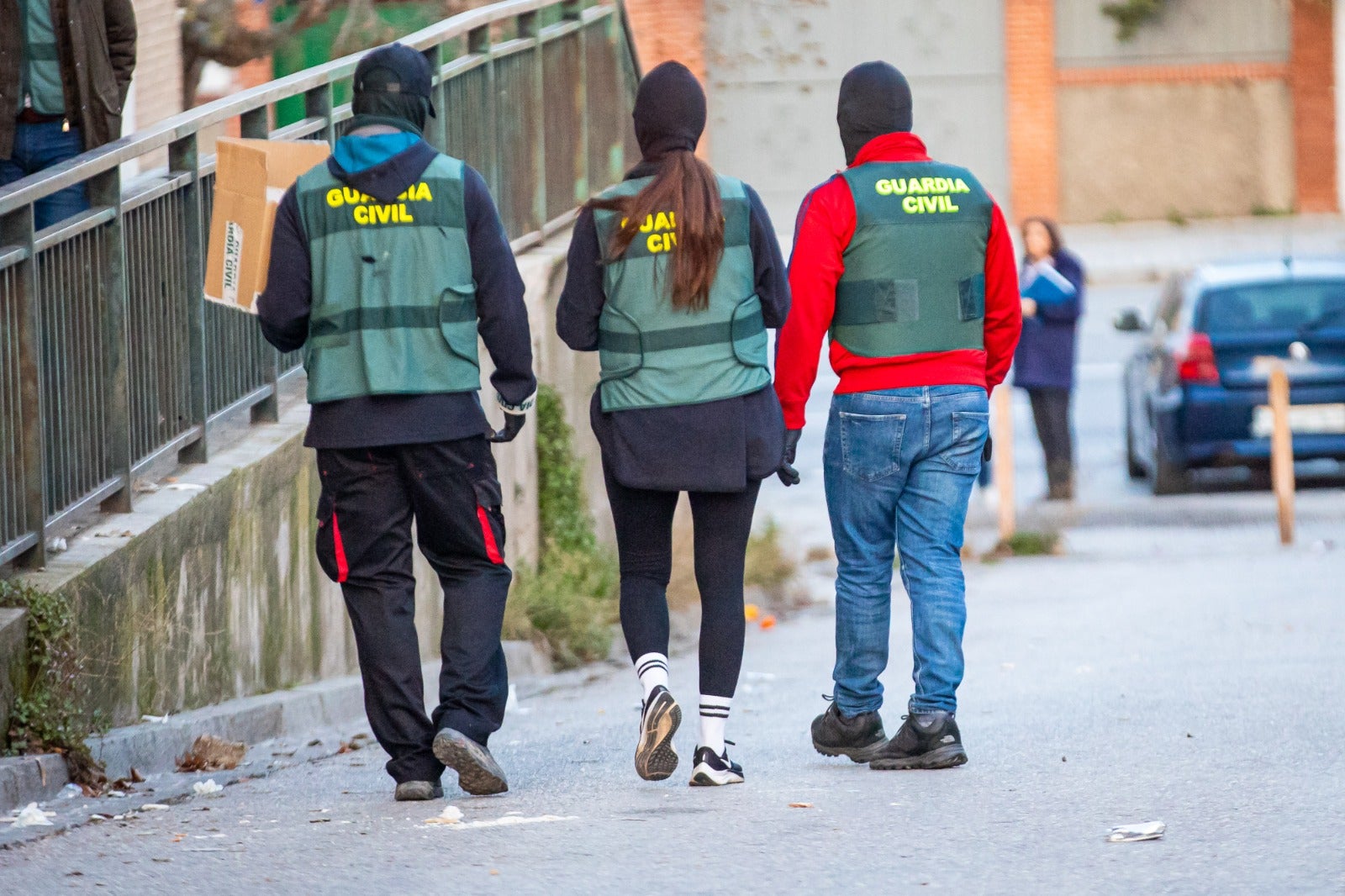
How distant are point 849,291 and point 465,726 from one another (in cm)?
164

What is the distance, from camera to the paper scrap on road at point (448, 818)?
5.23m

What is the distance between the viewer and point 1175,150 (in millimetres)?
31938

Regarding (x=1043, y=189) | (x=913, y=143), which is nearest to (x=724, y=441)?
(x=913, y=143)

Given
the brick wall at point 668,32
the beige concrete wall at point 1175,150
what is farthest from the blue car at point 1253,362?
the beige concrete wall at point 1175,150

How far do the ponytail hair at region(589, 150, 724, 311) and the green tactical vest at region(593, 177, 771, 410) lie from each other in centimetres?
2

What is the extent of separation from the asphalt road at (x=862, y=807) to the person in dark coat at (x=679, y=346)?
15.3 inches

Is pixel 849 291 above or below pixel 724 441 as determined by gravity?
above

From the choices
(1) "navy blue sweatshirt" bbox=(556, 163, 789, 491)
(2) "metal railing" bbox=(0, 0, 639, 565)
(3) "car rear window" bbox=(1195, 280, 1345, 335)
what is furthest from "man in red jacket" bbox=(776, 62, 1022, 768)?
(3) "car rear window" bbox=(1195, 280, 1345, 335)

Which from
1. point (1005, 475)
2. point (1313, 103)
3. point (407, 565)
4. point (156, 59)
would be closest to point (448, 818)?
point (407, 565)

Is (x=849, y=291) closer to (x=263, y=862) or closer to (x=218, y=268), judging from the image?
(x=218, y=268)

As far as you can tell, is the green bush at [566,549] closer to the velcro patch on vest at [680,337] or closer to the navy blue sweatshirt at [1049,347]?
the velcro patch on vest at [680,337]

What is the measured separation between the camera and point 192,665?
262 inches

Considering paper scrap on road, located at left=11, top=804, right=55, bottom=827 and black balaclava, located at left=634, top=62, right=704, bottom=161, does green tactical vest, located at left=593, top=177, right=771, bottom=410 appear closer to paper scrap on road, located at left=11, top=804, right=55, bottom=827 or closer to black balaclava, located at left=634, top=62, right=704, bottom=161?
black balaclava, located at left=634, top=62, right=704, bottom=161

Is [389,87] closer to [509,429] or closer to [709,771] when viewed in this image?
[509,429]
